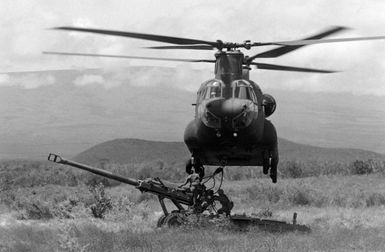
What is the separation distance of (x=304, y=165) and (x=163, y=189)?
113ft

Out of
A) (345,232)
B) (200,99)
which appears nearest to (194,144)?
(200,99)

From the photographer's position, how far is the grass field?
500 inches

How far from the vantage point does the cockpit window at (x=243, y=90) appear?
15077mm

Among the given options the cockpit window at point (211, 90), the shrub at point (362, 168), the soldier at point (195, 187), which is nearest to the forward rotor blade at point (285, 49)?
the cockpit window at point (211, 90)

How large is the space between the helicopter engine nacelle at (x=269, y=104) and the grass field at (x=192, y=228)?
3.88m

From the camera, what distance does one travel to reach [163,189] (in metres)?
16.1

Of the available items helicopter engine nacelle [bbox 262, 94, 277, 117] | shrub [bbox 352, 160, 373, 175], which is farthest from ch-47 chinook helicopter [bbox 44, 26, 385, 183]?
shrub [bbox 352, 160, 373, 175]

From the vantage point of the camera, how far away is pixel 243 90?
15.2 m

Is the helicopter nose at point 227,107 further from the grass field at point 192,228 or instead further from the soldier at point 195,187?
the grass field at point 192,228

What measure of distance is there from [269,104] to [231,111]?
121 inches

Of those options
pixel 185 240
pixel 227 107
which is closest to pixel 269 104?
pixel 227 107

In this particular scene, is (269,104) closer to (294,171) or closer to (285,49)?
(285,49)

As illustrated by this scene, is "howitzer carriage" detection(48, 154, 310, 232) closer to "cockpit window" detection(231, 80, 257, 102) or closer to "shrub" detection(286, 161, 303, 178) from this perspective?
"cockpit window" detection(231, 80, 257, 102)

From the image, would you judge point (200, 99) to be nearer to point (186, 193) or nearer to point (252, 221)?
point (186, 193)
